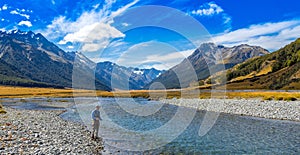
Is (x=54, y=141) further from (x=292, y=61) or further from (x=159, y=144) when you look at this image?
(x=292, y=61)

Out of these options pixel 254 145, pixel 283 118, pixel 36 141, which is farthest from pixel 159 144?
pixel 283 118

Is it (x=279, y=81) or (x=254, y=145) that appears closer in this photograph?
(x=254, y=145)

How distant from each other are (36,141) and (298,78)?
168 m

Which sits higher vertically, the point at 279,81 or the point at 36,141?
the point at 279,81

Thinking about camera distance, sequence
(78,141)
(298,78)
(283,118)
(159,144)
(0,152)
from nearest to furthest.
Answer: (0,152) < (78,141) < (159,144) < (283,118) < (298,78)

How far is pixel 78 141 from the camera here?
21.3 meters

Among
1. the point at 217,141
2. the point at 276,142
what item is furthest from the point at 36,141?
the point at 276,142

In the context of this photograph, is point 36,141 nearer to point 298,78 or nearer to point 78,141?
point 78,141

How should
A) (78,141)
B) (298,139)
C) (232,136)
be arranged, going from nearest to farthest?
(78,141), (298,139), (232,136)

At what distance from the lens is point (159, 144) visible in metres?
23.0

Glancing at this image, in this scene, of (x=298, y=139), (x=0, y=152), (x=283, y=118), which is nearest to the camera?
(x=0, y=152)

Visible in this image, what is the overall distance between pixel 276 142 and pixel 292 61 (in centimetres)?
19309

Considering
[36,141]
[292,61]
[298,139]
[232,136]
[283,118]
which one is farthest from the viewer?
[292,61]

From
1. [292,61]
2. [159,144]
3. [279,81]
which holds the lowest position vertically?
[159,144]
